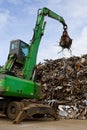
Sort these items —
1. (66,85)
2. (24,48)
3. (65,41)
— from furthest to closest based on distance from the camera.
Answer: (66,85)
(65,41)
(24,48)

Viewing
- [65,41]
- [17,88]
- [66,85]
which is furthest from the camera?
[66,85]

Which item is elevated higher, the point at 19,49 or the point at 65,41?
the point at 65,41

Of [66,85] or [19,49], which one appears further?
[66,85]

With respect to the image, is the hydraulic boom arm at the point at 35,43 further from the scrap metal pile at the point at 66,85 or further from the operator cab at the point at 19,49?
the scrap metal pile at the point at 66,85

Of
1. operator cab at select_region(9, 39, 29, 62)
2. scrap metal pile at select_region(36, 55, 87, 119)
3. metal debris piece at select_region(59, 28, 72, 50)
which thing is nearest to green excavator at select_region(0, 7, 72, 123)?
operator cab at select_region(9, 39, 29, 62)

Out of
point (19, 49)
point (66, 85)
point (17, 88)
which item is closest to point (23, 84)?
point (17, 88)

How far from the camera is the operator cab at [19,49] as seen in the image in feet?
46.9

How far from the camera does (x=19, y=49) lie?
14289 mm

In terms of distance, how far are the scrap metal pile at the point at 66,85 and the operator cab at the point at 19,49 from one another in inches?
124

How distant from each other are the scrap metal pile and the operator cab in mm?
3150

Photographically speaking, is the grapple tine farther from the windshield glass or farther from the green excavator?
the windshield glass

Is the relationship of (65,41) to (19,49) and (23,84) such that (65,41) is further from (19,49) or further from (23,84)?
(23,84)

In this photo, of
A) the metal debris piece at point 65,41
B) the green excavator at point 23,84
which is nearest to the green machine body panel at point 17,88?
the green excavator at point 23,84

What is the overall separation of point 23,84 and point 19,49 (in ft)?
5.16
